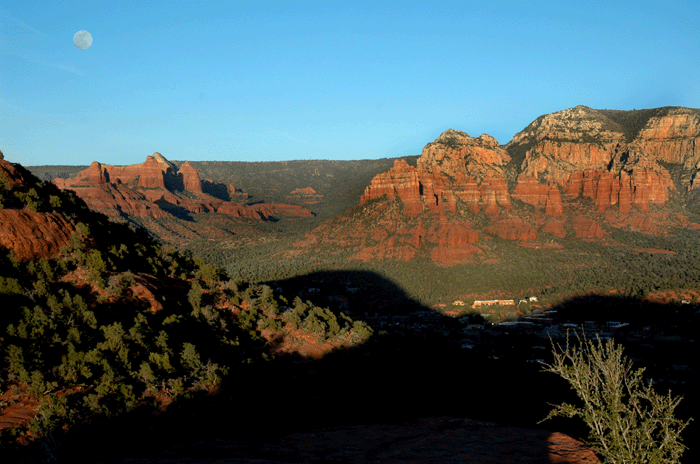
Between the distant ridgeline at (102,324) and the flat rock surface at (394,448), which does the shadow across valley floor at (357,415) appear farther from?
the distant ridgeline at (102,324)

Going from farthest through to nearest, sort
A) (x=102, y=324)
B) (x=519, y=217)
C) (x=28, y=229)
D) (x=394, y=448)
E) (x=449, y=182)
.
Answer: (x=449, y=182), (x=519, y=217), (x=28, y=229), (x=102, y=324), (x=394, y=448)

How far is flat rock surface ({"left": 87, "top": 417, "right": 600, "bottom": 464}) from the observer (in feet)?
42.2

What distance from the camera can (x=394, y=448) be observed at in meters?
14.9

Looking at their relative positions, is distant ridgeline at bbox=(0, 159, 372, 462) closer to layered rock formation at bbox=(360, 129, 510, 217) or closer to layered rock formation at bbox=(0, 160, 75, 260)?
layered rock formation at bbox=(0, 160, 75, 260)

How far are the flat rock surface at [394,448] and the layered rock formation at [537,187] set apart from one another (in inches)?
2825

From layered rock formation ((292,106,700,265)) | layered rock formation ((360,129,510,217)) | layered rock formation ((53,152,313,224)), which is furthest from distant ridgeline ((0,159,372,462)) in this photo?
layered rock formation ((53,152,313,224))

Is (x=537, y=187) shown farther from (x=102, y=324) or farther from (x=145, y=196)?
(x=145, y=196)

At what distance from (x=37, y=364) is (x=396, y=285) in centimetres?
6559

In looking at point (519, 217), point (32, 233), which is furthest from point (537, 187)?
point (32, 233)

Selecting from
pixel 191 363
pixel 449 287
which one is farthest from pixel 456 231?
pixel 191 363

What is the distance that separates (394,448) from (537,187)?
343 ft

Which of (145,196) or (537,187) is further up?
(537,187)

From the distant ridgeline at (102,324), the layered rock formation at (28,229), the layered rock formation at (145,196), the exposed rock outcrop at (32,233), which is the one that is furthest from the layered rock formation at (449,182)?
the exposed rock outcrop at (32,233)

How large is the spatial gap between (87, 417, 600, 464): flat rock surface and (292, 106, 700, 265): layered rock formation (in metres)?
71.8
